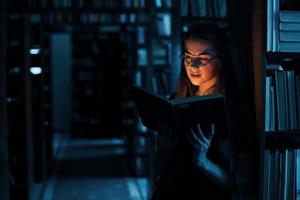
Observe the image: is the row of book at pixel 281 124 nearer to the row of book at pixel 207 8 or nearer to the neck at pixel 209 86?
the neck at pixel 209 86

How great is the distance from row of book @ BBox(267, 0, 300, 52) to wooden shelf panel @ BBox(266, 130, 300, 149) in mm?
352

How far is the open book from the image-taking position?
6.61 ft

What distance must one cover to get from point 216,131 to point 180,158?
0.18 metres

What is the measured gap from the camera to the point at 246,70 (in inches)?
90.7

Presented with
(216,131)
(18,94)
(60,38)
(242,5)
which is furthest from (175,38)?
(60,38)

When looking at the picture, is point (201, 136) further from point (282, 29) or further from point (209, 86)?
point (282, 29)

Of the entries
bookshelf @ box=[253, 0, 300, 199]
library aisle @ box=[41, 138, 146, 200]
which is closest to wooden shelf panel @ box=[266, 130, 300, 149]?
bookshelf @ box=[253, 0, 300, 199]

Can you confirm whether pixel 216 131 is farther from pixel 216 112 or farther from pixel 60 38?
pixel 60 38

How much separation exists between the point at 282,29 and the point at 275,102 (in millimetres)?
307

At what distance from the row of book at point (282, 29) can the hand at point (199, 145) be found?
1.64ft

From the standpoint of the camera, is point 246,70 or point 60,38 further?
point 60,38

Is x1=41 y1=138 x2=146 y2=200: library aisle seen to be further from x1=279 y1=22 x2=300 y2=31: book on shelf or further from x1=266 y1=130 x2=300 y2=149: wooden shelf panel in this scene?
x1=279 y1=22 x2=300 y2=31: book on shelf

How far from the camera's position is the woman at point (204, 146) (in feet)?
6.90

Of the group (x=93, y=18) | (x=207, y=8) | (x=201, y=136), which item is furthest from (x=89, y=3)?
(x=201, y=136)
